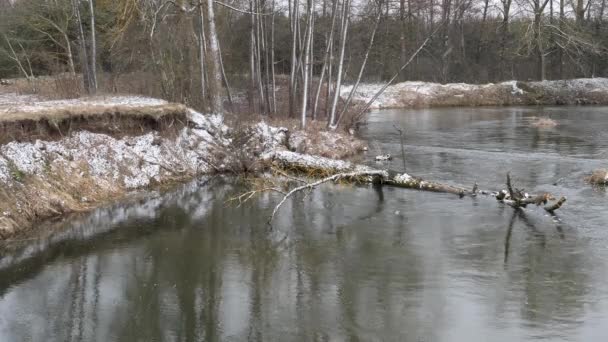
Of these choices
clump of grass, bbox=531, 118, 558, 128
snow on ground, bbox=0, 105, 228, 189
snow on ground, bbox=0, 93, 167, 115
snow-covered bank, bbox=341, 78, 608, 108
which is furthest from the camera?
snow-covered bank, bbox=341, 78, 608, 108

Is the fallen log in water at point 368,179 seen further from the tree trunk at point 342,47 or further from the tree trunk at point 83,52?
the tree trunk at point 83,52

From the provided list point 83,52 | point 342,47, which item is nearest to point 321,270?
point 342,47

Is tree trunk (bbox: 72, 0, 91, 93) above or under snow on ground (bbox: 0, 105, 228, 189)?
above

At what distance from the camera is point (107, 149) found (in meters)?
15.0

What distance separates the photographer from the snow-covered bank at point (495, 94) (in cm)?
3872

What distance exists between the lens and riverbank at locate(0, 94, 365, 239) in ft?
40.1

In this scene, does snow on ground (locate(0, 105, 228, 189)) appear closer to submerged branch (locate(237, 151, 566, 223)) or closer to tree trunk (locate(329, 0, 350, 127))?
submerged branch (locate(237, 151, 566, 223))

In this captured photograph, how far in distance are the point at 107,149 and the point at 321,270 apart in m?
7.77

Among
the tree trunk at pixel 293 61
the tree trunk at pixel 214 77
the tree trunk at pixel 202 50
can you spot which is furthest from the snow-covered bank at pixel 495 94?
the tree trunk at pixel 202 50

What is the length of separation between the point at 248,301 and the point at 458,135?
1742 cm

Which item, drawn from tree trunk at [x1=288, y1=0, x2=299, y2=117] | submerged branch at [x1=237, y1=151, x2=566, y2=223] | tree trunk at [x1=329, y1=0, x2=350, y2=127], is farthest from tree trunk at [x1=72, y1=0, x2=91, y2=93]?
tree trunk at [x1=329, y1=0, x2=350, y2=127]

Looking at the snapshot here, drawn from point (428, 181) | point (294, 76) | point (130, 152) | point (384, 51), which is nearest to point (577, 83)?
point (384, 51)

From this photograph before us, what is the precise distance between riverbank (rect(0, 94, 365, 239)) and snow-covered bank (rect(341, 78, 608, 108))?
2041 centimetres

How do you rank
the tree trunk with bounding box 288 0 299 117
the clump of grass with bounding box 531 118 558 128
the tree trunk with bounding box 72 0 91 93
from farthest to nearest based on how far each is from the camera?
the clump of grass with bounding box 531 118 558 128 → the tree trunk with bounding box 288 0 299 117 → the tree trunk with bounding box 72 0 91 93
